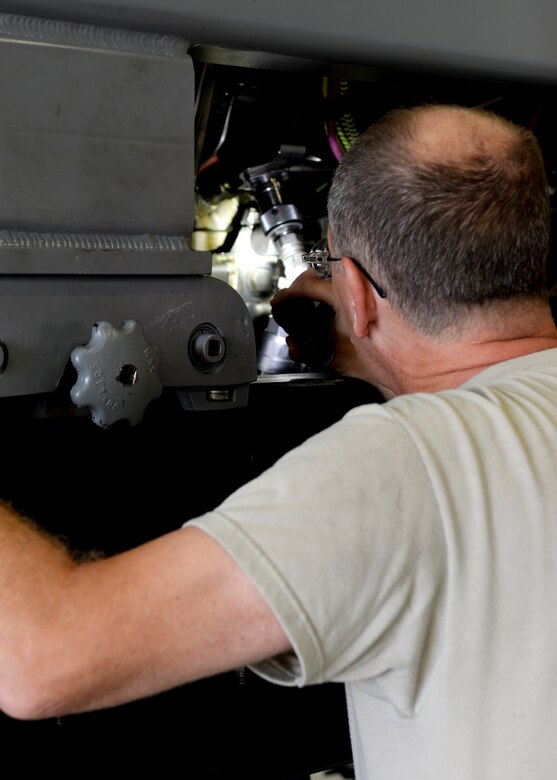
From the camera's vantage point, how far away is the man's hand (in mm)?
1384

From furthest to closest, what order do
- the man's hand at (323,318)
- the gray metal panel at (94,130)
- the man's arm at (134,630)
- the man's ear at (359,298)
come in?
1. the man's hand at (323,318)
2. the man's ear at (359,298)
3. the gray metal panel at (94,130)
4. the man's arm at (134,630)

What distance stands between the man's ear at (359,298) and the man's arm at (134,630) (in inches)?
17.8

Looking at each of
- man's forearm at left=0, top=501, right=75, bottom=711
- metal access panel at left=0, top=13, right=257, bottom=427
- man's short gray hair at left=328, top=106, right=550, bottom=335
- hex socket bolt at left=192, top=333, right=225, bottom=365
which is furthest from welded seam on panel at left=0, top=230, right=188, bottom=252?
man's forearm at left=0, top=501, right=75, bottom=711

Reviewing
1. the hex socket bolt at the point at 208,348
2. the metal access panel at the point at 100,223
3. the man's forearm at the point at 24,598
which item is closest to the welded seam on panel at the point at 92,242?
the metal access panel at the point at 100,223

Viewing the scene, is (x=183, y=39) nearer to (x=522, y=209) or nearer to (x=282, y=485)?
(x=522, y=209)

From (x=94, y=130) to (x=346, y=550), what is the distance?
0.57 m

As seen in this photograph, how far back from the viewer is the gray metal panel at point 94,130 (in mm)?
1005

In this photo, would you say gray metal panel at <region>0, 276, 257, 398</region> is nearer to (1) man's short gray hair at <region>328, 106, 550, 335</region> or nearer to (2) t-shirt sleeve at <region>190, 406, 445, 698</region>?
(1) man's short gray hair at <region>328, 106, 550, 335</region>

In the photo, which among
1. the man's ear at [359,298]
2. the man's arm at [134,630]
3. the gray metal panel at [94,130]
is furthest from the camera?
the man's ear at [359,298]

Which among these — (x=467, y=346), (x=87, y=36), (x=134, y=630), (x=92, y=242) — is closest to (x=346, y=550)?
(x=134, y=630)

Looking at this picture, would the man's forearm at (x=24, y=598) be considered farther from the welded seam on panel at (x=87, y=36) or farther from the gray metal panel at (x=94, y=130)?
the welded seam on panel at (x=87, y=36)

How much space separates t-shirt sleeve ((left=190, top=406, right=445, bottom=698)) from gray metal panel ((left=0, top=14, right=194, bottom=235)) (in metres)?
0.41

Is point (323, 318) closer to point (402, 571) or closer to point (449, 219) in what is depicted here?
point (449, 219)

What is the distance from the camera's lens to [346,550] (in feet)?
2.52
